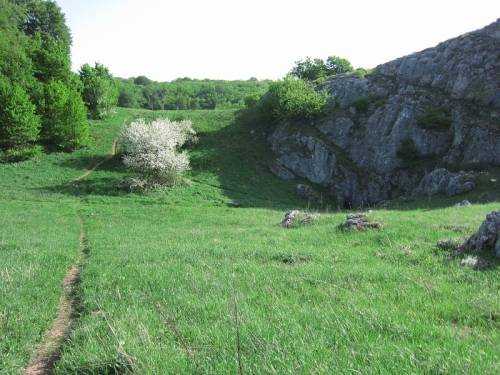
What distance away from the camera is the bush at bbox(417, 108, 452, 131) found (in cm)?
4441

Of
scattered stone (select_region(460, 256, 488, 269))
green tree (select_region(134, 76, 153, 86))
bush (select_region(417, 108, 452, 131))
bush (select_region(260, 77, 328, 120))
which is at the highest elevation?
green tree (select_region(134, 76, 153, 86))

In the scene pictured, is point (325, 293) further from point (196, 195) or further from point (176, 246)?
point (196, 195)

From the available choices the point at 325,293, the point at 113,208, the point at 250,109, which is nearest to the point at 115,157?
the point at 113,208

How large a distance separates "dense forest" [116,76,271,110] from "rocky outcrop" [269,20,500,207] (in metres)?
74.8

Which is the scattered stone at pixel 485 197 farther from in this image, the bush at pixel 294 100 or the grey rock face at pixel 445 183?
the bush at pixel 294 100

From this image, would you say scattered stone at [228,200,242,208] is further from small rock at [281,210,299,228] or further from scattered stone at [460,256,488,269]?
scattered stone at [460,256,488,269]

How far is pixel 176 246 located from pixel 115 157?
136 feet

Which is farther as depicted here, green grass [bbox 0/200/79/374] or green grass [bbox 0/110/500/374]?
green grass [bbox 0/200/79/374]

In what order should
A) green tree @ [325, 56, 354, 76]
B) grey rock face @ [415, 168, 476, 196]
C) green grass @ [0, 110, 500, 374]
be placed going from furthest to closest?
green tree @ [325, 56, 354, 76]
grey rock face @ [415, 168, 476, 196]
green grass @ [0, 110, 500, 374]

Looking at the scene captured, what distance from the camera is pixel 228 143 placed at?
5750 cm

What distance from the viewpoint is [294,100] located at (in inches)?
2174

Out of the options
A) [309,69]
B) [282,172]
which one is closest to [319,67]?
[309,69]

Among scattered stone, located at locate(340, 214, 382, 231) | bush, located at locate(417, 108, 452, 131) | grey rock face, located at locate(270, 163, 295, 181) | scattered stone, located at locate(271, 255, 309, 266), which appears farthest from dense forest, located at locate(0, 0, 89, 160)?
bush, located at locate(417, 108, 452, 131)

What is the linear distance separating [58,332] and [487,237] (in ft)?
39.4
